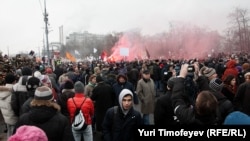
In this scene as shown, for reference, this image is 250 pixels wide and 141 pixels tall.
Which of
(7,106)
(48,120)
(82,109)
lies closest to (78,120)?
(82,109)

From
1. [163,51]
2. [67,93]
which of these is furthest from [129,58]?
[67,93]

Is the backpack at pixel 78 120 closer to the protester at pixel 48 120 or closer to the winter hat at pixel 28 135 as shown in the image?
the protester at pixel 48 120

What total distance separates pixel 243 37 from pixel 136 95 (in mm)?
48335

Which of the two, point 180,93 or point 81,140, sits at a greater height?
point 180,93

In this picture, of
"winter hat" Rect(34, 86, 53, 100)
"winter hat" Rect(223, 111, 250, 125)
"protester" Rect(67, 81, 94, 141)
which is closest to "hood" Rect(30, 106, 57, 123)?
"winter hat" Rect(34, 86, 53, 100)

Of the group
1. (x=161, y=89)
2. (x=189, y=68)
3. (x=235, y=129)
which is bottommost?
(x=161, y=89)

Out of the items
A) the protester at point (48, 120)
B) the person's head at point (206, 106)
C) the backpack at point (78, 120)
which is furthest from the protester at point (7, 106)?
the person's head at point (206, 106)

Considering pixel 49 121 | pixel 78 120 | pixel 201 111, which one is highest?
pixel 201 111

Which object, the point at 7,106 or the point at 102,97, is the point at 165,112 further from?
the point at 7,106

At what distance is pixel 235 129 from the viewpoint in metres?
3.14

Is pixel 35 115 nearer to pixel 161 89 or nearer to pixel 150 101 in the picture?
pixel 150 101

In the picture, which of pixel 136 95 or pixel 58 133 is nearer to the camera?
pixel 58 133

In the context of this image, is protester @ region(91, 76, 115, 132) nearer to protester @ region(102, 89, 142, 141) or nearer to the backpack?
the backpack

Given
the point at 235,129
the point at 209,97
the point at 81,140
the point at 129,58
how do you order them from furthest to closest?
the point at 129,58 → the point at 81,140 → the point at 209,97 → the point at 235,129
